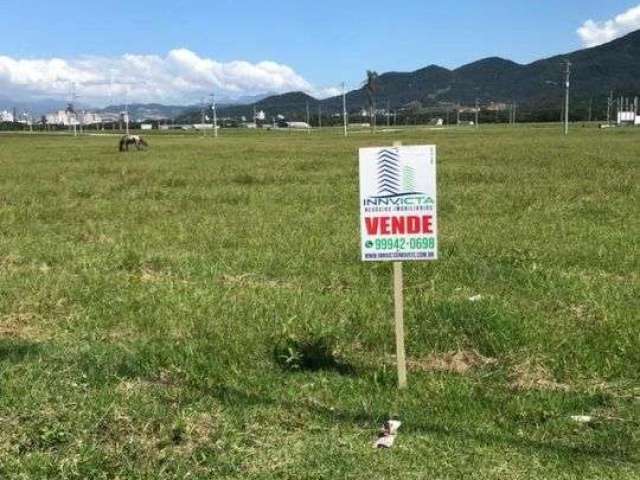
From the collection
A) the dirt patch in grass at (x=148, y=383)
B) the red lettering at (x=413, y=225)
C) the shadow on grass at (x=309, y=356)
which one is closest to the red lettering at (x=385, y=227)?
the red lettering at (x=413, y=225)

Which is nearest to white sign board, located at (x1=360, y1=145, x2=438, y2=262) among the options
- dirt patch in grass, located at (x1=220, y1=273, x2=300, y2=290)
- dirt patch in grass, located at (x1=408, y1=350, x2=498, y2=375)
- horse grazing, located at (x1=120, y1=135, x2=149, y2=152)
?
dirt patch in grass, located at (x1=408, y1=350, x2=498, y2=375)

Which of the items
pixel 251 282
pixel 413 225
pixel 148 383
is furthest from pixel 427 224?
pixel 251 282

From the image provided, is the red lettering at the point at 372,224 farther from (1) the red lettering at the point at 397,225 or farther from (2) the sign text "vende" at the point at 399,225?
(1) the red lettering at the point at 397,225

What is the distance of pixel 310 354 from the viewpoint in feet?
22.0

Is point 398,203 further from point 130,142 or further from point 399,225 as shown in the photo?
point 130,142

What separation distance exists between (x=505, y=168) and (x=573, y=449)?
23.8m

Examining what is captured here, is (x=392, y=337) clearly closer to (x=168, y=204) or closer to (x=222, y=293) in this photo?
(x=222, y=293)

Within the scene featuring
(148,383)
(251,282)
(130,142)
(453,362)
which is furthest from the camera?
(130,142)

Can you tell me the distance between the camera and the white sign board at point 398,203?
554 cm

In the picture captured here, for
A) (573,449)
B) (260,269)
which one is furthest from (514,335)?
(260,269)

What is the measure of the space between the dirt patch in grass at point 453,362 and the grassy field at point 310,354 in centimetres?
2

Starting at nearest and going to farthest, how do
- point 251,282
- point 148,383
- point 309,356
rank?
point 148,383 < point 309,356 < point 251,282

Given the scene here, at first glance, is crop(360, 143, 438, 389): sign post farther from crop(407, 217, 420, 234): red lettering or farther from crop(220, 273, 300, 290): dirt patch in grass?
crop(220, 273, 300, 290): dirt patch in grass

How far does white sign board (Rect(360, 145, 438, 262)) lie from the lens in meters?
5.54
